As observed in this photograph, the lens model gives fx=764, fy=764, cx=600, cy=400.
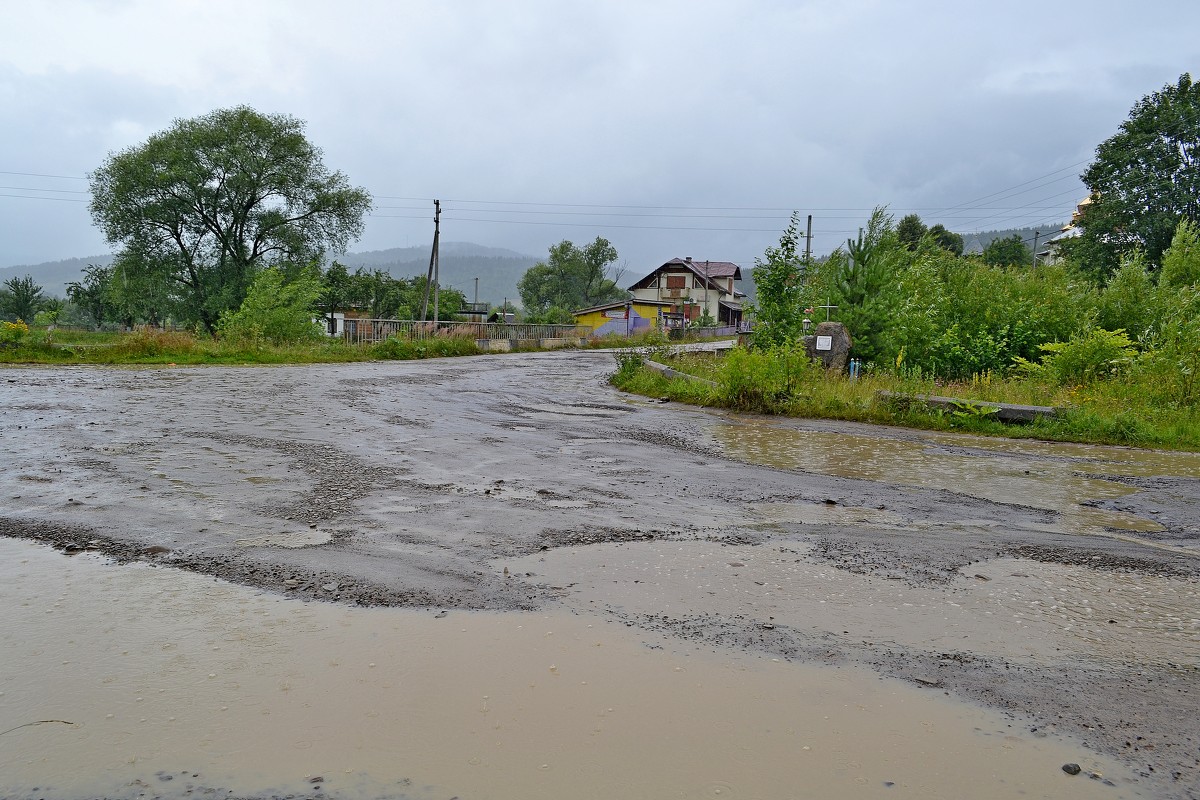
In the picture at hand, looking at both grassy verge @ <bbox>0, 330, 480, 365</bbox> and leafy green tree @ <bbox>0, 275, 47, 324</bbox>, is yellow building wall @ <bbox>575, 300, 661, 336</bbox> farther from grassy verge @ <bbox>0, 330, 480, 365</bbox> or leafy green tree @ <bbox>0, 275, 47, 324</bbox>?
leafy green tree @ <bbox>0, 275, 47, 324</bbox>

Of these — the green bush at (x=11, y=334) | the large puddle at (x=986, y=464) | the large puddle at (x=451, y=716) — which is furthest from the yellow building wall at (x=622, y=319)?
the large puddle at (x=451, y=716)

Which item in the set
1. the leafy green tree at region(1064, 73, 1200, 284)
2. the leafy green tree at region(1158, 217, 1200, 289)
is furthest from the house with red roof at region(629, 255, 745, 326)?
the leafy green tree at region(1158, 217, 1200, 289)

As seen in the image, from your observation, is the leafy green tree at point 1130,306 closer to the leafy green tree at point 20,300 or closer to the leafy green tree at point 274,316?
the leafy green tree at point 274,316

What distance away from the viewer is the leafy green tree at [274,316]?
96.8 ft

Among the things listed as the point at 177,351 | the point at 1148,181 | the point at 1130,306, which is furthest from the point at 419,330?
the point at 1148,181

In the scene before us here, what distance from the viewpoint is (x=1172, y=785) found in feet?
8.24

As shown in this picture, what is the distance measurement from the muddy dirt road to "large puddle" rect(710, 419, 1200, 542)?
6 centimetres

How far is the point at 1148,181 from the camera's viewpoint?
39.7m

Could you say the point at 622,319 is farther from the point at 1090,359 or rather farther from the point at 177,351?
the point at 1090,359

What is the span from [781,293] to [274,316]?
21178 millimetres

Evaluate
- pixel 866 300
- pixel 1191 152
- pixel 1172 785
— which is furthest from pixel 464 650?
pixel 1191 152

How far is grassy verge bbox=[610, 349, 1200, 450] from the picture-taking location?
10.8 m

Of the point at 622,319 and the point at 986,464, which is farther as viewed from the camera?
the point at 622,319

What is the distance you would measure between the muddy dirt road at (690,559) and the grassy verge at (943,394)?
123cm
